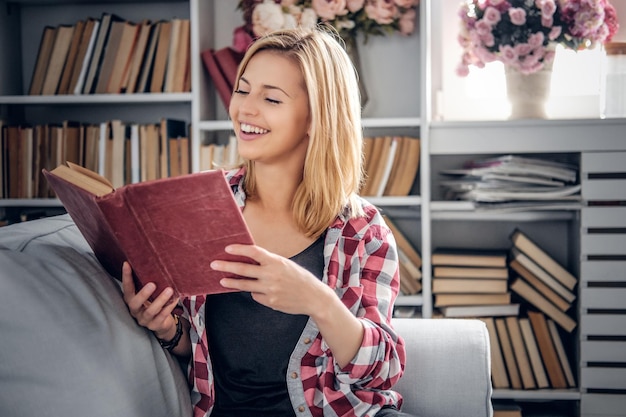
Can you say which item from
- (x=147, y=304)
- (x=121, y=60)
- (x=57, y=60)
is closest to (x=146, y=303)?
(x=147, y=304)

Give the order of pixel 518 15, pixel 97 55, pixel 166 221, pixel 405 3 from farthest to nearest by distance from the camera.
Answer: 1. pixel 97 55
2. pixel 405 3
3. pixel 518 15
4. pixel 166 221

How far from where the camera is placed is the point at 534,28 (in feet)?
7.54

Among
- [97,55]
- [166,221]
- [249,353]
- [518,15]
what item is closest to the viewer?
[166,221]

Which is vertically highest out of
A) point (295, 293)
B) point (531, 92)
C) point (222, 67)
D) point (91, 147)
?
point (222, 67)

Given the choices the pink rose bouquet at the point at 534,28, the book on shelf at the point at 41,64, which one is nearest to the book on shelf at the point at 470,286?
the pink rose bouquet at the point at 534,28

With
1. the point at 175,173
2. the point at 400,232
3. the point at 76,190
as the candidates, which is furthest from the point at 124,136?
the point at 76,190

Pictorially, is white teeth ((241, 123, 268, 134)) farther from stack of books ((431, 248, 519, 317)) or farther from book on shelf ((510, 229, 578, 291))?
book on shelf ((510, 229, 578, 291))

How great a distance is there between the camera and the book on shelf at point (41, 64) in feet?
8.58

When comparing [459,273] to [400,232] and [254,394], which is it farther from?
[254,394]

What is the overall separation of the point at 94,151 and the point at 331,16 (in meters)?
0.96

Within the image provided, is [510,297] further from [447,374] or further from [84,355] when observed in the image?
[84,355]

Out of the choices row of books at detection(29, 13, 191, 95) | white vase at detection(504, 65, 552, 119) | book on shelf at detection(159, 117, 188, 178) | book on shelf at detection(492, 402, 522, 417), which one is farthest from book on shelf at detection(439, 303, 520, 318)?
row of books at detection(29, 13, 191, 95)

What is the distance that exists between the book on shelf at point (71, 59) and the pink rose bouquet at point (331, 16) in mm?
562

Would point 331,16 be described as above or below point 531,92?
above
